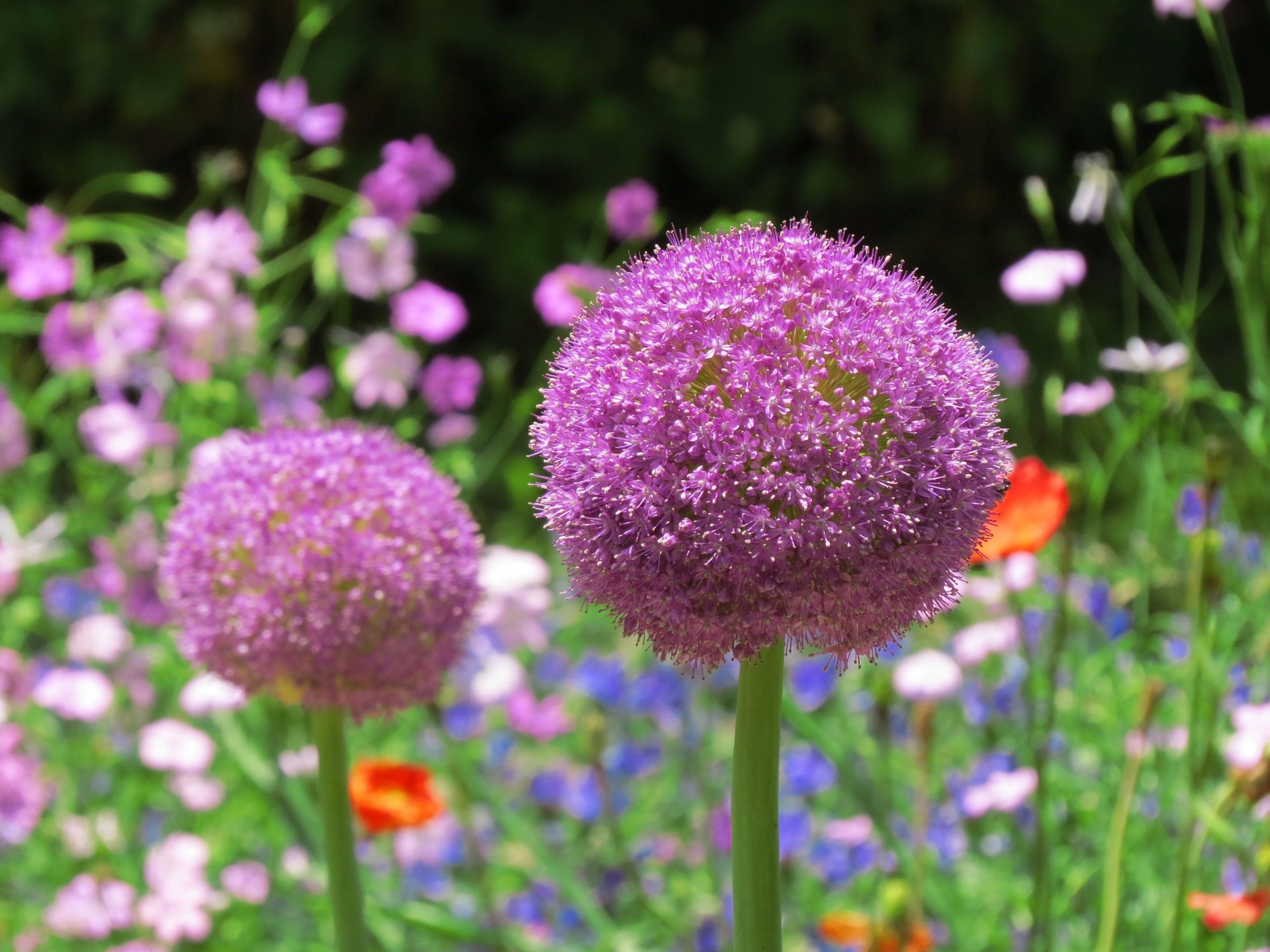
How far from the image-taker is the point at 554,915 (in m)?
2.11

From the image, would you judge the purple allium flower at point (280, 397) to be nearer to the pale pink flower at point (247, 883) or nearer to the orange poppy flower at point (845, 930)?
the pale pink flower at point (247, 883)

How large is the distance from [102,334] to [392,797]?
108 centimetres

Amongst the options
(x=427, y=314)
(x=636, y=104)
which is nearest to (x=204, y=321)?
(x=427, y=314)

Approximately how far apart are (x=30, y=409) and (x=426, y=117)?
2.99m

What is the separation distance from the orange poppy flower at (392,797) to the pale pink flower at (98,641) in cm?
65

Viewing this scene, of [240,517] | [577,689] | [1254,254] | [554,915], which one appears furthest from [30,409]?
[1254,254]

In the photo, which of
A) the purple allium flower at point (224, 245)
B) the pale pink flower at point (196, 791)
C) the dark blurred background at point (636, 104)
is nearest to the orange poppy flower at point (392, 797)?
the pale pink flower at point (196, 791)

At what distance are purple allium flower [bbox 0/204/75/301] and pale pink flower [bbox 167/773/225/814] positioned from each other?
82 centimetres

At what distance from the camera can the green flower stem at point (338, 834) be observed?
44.9 inches

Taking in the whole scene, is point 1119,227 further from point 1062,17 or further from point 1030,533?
point 1062,17

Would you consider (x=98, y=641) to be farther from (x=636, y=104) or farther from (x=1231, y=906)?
(x=636, y=104)

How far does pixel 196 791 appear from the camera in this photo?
2.14 m

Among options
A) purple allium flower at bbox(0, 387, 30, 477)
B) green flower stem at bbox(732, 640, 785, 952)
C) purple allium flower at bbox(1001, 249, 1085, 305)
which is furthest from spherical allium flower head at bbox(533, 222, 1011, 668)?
purple allium flower at bbox(0, 387, 30, 477)

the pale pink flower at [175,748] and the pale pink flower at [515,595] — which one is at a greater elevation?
the pale pink flower at [515,595]
